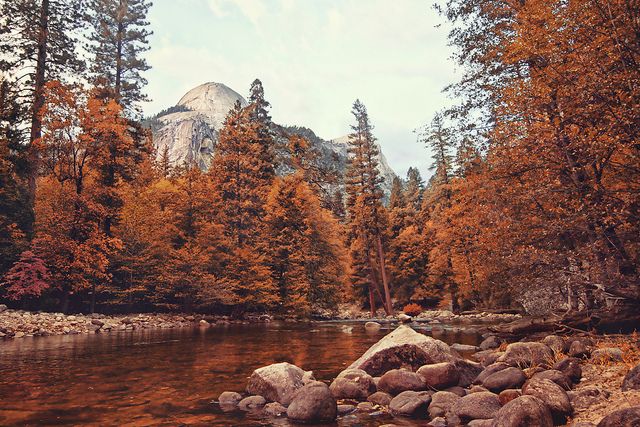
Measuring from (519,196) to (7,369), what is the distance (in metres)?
14.2

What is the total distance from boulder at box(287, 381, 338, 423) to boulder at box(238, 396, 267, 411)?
90cm

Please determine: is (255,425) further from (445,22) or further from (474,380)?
(445,22)

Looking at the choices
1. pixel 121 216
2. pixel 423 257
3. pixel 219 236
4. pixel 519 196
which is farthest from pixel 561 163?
pixel 423 257

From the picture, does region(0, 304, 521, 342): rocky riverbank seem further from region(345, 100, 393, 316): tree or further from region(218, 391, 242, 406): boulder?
region(218, 391, 242, 406): boulder

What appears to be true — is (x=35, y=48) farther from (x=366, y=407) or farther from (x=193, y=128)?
(x=193, y=128)

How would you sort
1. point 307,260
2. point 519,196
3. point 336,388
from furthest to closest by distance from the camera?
point 307,260
point 519,196
point 336,388

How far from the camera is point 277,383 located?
8.12 metres

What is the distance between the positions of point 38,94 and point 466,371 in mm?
29118

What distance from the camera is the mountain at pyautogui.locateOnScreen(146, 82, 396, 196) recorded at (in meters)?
118

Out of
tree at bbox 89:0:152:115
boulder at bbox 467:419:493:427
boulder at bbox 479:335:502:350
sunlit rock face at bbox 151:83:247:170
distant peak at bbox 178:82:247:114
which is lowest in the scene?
boulder at bbox 479:335:502:350

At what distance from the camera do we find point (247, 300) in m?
32.3

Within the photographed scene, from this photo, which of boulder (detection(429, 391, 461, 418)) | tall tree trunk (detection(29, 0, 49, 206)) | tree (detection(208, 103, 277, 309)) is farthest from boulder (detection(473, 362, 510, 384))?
tall tree trunk (detection(29, 0, 49, 206))

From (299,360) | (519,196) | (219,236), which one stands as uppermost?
(219,236)

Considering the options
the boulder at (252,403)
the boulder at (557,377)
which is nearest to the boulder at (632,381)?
the boulder at (557,377)
